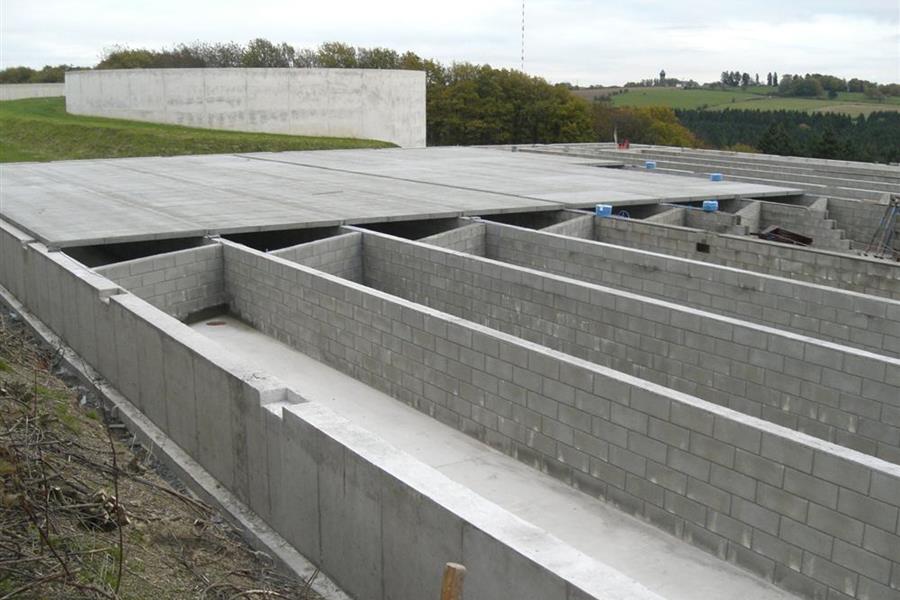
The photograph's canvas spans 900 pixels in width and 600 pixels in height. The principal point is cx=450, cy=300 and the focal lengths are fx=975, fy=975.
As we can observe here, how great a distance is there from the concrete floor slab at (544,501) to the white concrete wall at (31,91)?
76152 mm

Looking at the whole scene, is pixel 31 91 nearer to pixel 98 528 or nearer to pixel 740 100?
pixel 98 528

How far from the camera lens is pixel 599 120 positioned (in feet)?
265

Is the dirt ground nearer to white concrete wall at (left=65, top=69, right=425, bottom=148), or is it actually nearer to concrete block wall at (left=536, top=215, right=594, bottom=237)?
concrete block wall at (left=536, top=215, right=594, bottom=237)

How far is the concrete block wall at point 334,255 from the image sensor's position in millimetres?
15711

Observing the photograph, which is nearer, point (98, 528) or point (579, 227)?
point (98, 528)

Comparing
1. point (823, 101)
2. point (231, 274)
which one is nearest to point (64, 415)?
point (231, 274)

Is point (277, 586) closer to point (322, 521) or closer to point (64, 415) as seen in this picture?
point (322, 521)

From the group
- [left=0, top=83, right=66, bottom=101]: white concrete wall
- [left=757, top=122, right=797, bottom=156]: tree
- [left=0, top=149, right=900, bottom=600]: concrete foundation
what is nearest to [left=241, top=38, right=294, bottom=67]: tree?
[left=0, top=83, right=66, bottom=101]: white concrete wall

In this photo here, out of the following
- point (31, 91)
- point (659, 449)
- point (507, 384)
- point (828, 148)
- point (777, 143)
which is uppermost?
point (31, 91)

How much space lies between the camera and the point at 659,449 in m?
8.34

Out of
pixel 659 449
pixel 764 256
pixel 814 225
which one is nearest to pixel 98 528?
pixel 659 449

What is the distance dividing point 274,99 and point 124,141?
765cm

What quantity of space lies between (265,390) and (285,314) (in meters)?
6.16

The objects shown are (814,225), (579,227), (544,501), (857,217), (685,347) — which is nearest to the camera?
(544,501)
